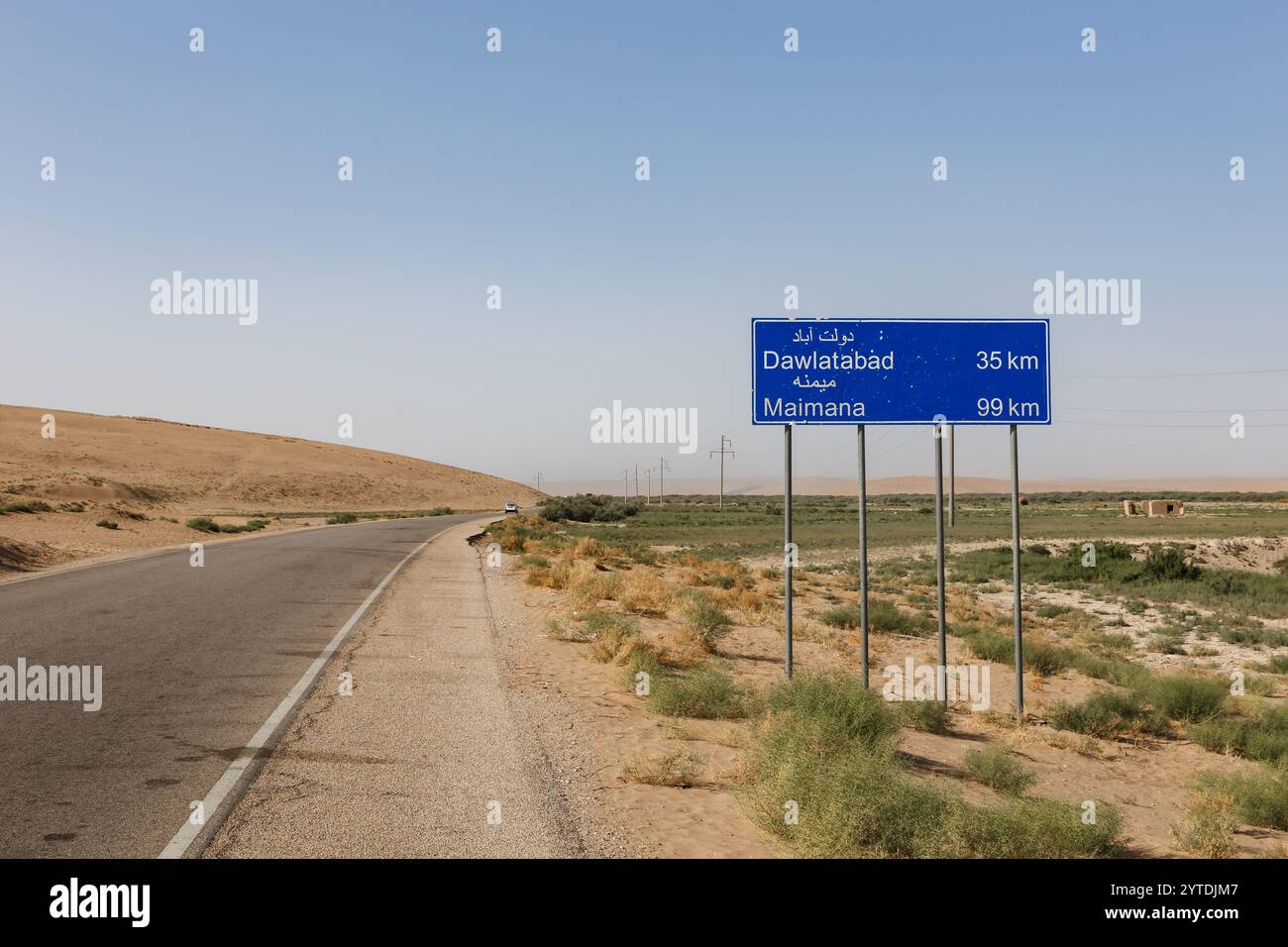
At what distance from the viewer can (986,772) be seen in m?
8.02

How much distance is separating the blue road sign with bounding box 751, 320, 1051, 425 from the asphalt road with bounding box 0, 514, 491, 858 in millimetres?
6760

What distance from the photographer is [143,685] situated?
9500mm

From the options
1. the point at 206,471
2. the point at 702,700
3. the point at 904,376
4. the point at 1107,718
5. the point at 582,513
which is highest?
the point at 206,471

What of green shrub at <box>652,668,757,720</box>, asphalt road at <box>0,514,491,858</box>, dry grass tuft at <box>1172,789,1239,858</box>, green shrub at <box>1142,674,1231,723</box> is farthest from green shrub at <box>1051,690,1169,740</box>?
asphalt road at <box>0,514,491,858</box>

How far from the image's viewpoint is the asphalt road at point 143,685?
5645 millimetres

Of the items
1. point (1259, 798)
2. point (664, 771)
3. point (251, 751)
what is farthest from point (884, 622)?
point (251, 751)

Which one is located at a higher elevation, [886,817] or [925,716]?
[886,817]

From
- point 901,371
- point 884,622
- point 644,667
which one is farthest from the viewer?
point 884,622

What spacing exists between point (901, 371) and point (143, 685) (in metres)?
9.31

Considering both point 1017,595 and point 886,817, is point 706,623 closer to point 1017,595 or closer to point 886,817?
point 1017,595

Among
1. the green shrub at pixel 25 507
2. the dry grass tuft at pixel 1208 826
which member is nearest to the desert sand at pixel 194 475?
the green shrub at pixel 25 507

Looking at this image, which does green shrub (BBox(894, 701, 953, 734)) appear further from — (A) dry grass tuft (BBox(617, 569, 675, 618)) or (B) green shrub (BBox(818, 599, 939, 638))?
(A) dry grass tuft (BBox(617, 569, 675, 618))
